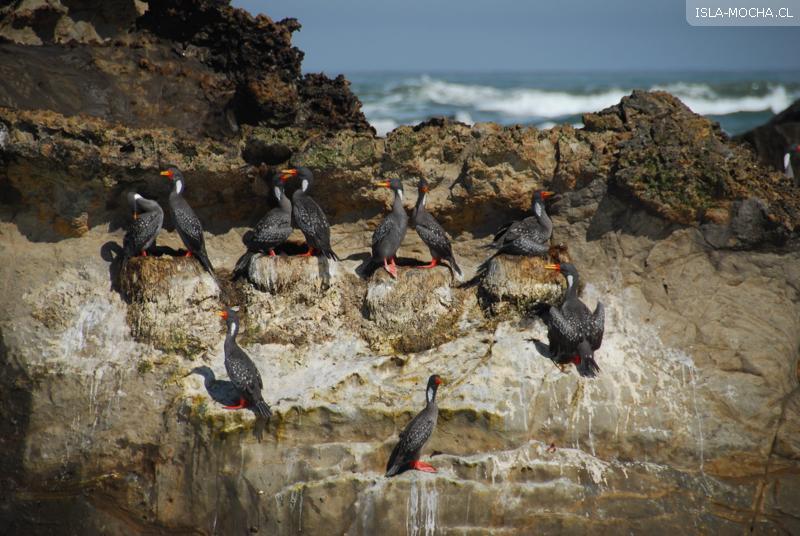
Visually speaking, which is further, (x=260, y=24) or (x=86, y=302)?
(x=260, y=24)

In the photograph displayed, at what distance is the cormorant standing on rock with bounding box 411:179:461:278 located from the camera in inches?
438

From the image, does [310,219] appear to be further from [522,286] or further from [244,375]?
[522,286]

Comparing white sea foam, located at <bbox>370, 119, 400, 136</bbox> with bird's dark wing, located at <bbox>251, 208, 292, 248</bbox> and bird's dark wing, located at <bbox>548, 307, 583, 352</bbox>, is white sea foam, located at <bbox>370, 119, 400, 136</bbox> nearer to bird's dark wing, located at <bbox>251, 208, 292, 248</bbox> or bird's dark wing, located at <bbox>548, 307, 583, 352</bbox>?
bird's dark wing, located at <bbox>251, 208, 292, 248</bbox>

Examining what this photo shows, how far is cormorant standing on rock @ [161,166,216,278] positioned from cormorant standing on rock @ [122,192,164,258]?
21cm

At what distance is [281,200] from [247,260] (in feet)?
2.84

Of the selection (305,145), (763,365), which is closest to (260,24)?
(305,145)

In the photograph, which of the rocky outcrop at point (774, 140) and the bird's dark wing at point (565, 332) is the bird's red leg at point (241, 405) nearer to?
the bird's dark wing at point (565, 332)

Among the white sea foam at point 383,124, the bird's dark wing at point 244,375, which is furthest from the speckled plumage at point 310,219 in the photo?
the white sea foam at point 383,124

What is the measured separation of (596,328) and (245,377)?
394 centimetres

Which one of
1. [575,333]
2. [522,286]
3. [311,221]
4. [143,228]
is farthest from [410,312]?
[143,228]

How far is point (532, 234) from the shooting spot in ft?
35.7

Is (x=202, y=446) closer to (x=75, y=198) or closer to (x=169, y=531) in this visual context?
(x=169, y=531)

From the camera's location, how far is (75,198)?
11188 millimetres

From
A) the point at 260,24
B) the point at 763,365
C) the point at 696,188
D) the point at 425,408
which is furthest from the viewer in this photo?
the point at 260,24
